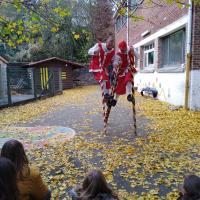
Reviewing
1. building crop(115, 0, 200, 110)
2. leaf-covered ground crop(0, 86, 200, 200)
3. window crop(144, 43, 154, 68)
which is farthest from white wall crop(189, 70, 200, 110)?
window crop(144, 43, 154, 68)

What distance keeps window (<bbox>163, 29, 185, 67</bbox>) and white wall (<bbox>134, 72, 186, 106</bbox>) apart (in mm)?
623

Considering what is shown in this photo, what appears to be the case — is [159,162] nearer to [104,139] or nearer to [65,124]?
[104,139]

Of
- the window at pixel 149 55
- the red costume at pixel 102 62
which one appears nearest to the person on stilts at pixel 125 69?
the red costume at pixel 102 62

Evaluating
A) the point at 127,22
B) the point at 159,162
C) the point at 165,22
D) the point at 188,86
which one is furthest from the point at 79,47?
the point at 159,162

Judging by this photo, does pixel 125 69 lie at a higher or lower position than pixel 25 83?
higher

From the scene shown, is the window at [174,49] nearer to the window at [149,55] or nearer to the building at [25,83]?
the window at [149,55]

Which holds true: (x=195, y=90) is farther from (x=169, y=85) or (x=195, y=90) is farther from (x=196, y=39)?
(x=169, y=85)

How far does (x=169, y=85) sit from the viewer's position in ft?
39.3

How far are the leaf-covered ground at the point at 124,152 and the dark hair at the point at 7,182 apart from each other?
5.54 ft

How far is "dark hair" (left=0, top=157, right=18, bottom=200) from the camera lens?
196 cm

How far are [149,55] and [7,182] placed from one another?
15263mm

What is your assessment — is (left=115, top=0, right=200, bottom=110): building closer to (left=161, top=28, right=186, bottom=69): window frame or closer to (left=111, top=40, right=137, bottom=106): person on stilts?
(left=161, top=28, right=186, bottom=69): window frame

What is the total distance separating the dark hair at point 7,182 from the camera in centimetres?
196

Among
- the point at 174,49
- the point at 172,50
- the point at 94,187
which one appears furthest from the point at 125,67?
the point at 172,50
